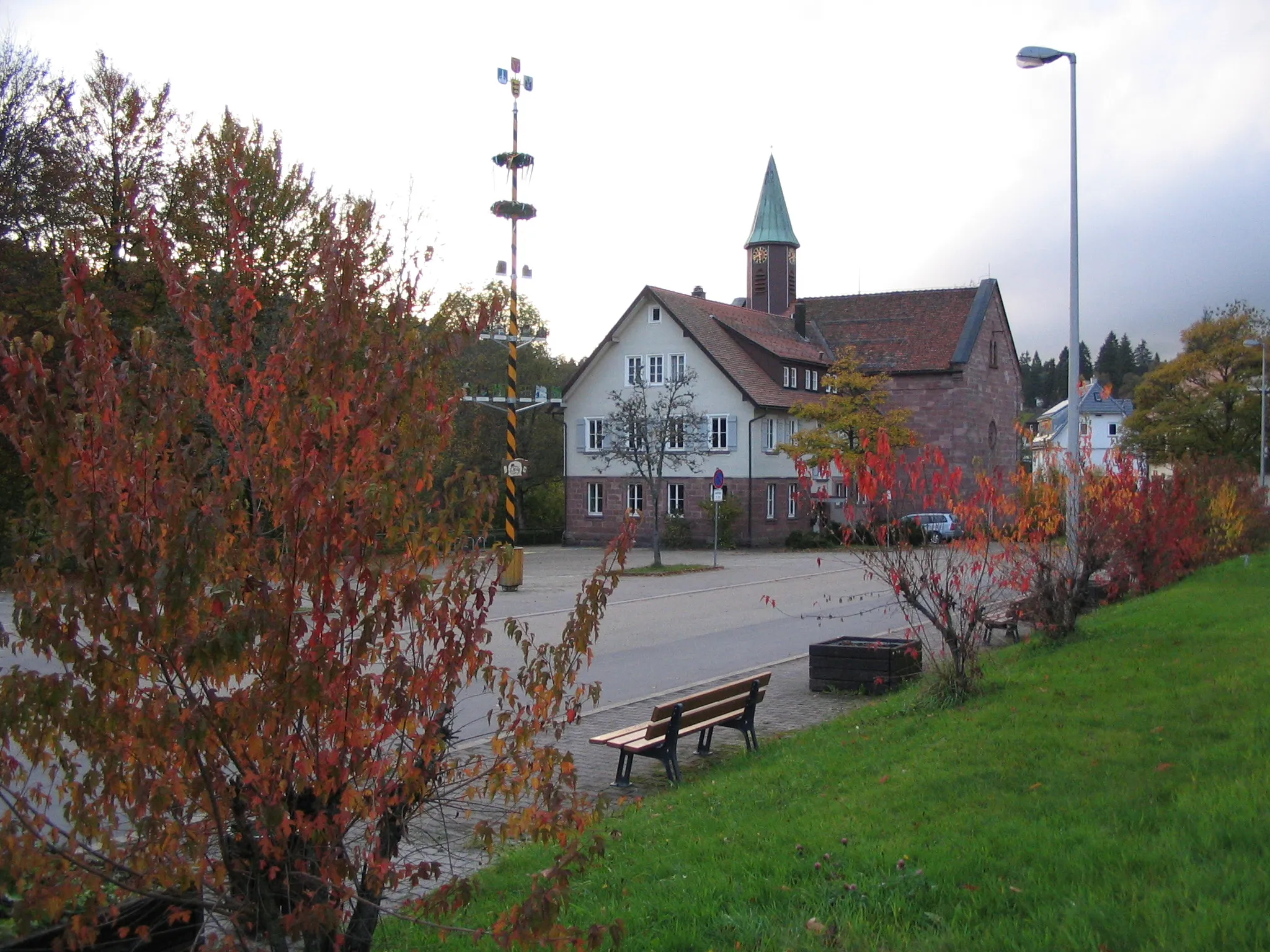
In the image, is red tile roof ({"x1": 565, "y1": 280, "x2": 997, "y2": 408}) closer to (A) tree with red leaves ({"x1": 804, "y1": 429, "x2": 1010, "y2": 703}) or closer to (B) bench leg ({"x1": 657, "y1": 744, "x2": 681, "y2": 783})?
(A) tree with red leaves ({"x1": 804, "y1": 429, "x2": 1010, "y2": 703})

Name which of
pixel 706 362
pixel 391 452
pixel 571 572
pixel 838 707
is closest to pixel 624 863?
pixel 391 452

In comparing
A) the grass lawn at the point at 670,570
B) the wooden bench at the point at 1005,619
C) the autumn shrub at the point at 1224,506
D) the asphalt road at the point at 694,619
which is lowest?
the asphalt road at the point at 694,619

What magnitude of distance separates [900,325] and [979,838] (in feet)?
182

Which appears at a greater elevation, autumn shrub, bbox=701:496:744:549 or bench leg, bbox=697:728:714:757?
autumn shrub, bbox=701:496:744:549

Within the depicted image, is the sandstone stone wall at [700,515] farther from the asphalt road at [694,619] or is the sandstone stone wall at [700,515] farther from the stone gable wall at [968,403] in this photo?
the asphalt road at [694,619]

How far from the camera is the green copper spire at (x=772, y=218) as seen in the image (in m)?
63.4

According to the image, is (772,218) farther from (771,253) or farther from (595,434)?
(595,434)

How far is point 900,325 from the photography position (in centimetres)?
5881

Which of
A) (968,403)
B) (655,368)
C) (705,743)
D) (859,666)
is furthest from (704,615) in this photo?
(968,403)

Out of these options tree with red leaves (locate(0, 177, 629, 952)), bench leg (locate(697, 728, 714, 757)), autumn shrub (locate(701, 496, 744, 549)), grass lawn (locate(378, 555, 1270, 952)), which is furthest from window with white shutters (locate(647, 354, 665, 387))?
tree with red leaves (locate(0, 177, 629, 952))

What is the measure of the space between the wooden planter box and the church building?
28937 mm

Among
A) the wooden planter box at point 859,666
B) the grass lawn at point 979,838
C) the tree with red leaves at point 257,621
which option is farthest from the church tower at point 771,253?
the tree with red leaves at point 257,621

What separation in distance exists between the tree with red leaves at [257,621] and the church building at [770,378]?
3856cm

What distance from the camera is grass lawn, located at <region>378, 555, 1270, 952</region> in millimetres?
4574
